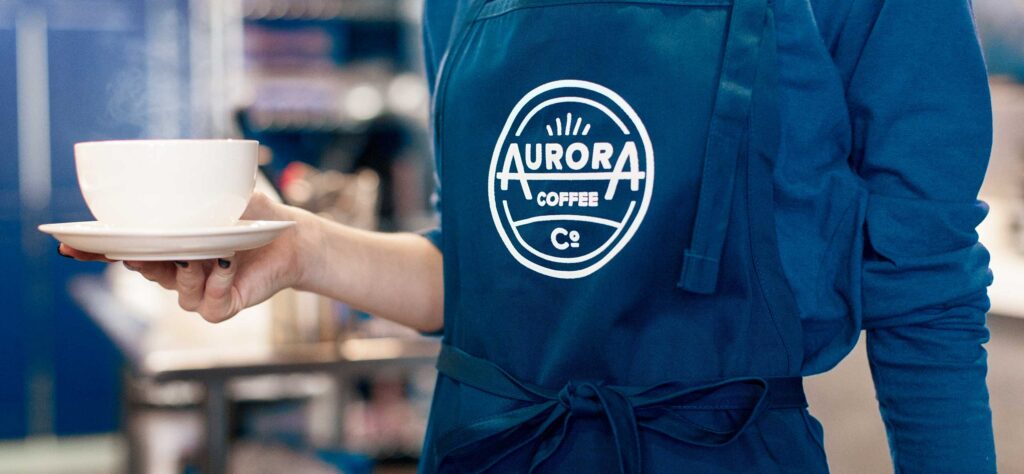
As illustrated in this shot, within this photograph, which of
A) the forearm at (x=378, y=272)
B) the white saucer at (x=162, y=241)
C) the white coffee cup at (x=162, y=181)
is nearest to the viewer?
the white saucer at (x=162, y=241)

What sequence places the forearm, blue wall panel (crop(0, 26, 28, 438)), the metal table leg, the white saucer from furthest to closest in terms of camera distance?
1. blue wall panel (crop(0, 26, 28, 438))
2. the metal table leg
3. the forearm
4. the white saucer

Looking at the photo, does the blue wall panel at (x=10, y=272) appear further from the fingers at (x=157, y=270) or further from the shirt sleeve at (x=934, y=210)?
the shirt sleeve at (x=934, y=210)

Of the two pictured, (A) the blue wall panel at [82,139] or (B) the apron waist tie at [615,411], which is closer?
(B) the apron waist tie at [615,411]

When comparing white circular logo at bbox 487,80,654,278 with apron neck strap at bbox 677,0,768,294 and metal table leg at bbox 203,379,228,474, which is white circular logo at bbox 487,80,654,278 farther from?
metal table leg at bbox 203,379,228,474

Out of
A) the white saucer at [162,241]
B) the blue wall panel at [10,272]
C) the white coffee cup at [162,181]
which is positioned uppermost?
the white coffee cup at [162,181]

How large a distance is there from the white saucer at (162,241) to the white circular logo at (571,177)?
9.0 inches

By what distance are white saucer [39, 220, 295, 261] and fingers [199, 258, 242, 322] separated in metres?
0.11

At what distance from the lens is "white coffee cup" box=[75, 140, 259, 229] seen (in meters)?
0.88

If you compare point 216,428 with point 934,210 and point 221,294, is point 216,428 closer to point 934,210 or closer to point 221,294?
point 221,294

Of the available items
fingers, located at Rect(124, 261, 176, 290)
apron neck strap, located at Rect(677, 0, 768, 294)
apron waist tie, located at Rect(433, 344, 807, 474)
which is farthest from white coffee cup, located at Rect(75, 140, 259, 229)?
apron neck strap, located at Rect(677, 0, 768, 294)

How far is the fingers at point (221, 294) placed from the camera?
925 millimetres

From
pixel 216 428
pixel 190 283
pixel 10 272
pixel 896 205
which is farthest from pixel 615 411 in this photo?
pixel 10 272

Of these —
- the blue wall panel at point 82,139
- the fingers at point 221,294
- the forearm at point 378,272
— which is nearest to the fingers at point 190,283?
the fingers at point 221,294

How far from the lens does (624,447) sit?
87 cm
